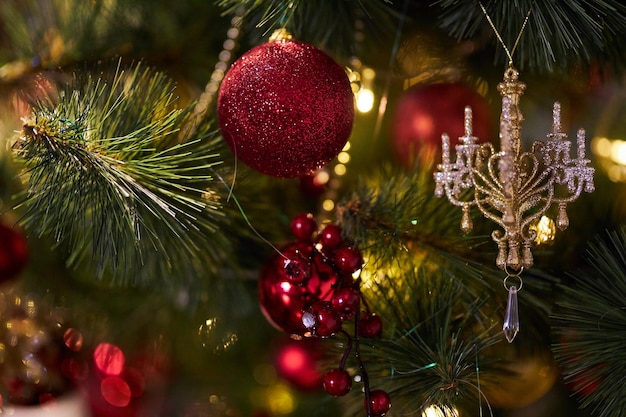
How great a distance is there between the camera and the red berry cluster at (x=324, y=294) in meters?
0.46

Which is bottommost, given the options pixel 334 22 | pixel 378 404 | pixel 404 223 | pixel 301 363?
pixel 301 363

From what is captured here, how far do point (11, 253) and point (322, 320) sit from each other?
1.15 feet

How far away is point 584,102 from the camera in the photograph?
78 centimetres

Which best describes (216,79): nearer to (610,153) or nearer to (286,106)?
(286,106)

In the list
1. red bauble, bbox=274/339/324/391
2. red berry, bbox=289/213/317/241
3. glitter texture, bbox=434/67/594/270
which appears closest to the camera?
glitter texture, bbox=434/67/594/270

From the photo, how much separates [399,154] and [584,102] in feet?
0.89

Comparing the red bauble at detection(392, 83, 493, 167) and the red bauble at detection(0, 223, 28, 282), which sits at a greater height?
the red bauble at detection(392, 83, 493, 167)

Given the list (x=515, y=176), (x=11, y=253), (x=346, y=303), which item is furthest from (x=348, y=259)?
(x=11, y=253)

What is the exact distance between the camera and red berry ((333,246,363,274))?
484 mm

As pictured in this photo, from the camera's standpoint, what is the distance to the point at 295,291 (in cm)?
51

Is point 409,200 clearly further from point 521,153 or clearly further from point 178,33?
point 178,33

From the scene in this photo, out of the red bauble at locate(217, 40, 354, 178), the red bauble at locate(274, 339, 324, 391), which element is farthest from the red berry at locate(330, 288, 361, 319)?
the red bauble at locate(274, 339, 324, 391)

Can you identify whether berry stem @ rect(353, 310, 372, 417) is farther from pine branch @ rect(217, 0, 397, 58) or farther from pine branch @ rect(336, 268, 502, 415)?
pine branch @ rect(217, 0, 397, 58)

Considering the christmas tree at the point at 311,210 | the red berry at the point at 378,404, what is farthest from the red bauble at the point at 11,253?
the red berry at the point at 378,404
